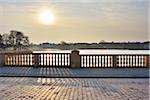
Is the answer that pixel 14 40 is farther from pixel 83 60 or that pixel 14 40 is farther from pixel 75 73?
pixel 75 73

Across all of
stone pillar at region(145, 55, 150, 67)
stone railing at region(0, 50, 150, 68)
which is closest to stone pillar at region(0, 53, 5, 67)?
stone railing at region(0, 50, 150, 68)

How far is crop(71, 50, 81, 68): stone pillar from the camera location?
14.8m

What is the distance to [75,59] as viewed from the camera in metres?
14.8

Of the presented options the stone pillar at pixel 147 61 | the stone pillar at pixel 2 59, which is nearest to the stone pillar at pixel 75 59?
the stone pillar at pixel 147 61

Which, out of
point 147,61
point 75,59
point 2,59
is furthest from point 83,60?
point 2,59

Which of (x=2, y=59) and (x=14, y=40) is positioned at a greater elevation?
(x=14, y=40)

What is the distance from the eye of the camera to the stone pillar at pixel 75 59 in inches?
581

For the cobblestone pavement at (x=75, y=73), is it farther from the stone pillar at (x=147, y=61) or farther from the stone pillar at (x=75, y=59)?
the stone pillar at (x=147, y=61)

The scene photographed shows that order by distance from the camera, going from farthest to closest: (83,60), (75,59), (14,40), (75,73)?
(14,40), (83,60), (75,59), (75,73)

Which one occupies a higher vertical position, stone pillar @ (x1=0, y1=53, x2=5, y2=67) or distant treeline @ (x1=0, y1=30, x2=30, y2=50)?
distant treeline @ (x1=0, y1=30, x2=30, y2=50)

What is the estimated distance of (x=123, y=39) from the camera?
26.4 meters

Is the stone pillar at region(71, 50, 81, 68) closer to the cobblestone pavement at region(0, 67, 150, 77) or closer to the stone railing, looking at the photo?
the stone railing

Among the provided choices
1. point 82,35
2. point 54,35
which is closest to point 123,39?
point 82,35

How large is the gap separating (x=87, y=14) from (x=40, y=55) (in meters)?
5.34
